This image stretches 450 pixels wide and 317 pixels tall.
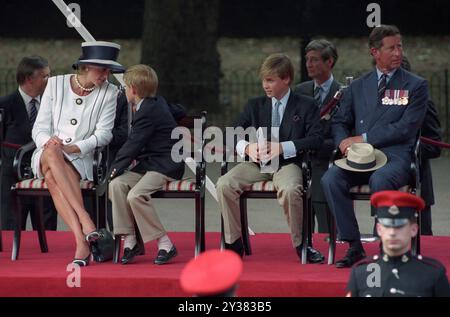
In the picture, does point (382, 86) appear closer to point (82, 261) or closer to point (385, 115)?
point (385, 115)

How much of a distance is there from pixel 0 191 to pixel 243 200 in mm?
2214

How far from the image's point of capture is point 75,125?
32.9ft

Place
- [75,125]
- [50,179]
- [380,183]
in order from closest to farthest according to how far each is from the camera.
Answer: [380,183], [50,179], [75,125]

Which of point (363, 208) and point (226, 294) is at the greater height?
point (226, 294)

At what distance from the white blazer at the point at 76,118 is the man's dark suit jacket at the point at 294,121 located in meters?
0.91

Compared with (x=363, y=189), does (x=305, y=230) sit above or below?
below

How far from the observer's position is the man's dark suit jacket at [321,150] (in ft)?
34.8

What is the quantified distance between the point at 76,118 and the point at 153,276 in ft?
5.39

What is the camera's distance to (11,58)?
25.5 metres

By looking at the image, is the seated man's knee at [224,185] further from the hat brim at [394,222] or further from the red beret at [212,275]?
the red beret at [212,275]

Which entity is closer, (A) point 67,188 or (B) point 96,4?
(A) point 67,188

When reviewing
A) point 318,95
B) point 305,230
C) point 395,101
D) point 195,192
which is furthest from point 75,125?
point 395,101
